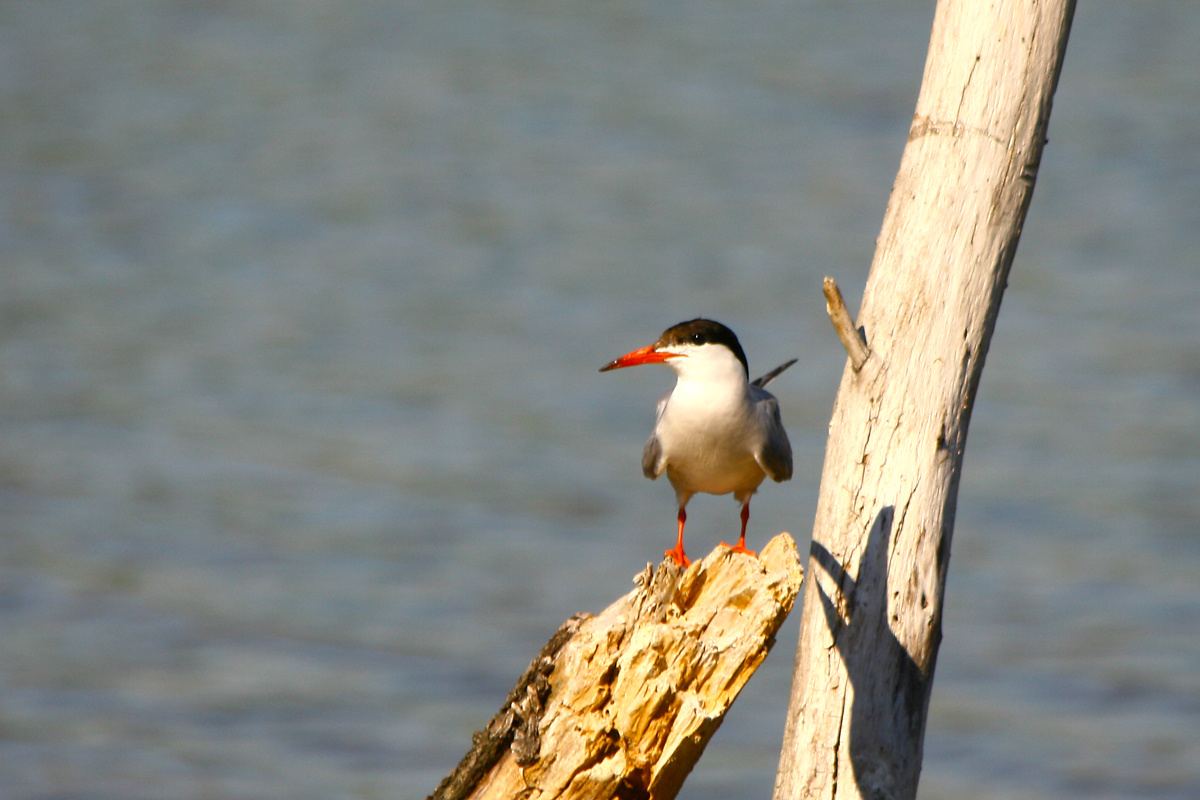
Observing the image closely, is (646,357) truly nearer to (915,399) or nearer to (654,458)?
(654,458)

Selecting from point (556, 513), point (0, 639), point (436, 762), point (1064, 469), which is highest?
point (1064, 469)

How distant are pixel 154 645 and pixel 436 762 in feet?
9.20

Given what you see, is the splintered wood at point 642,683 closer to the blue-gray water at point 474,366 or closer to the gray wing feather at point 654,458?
the gray wing feather at point 654,458

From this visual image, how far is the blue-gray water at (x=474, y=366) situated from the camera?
420 inches

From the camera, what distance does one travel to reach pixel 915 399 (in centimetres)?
480

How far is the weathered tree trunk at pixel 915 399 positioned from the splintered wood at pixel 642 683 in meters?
0.35

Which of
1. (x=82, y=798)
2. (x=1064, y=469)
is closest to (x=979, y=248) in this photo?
(x=82, y=798)

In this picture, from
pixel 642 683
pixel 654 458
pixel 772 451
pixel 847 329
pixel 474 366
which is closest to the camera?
pixel 642 683

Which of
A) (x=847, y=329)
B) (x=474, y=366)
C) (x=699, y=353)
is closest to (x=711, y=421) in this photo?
(x=699, y=353)

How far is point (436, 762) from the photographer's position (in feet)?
32.5

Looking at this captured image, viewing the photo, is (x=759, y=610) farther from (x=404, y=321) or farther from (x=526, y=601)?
(x=404, y=321)

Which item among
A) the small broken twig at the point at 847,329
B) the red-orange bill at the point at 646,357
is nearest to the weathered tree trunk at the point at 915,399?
the small broken twig at the point at 847,329

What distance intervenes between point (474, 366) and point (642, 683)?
12394 mm

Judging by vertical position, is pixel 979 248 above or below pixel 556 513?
below
